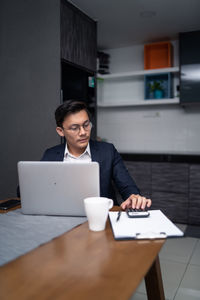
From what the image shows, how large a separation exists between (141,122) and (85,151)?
9.59 feet

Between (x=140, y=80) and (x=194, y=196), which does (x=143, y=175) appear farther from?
(x=140, y=80)

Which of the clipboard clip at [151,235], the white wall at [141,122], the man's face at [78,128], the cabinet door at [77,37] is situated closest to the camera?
the clipboard clip at [151,235]

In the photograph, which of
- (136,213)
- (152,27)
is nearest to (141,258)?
(136,213)

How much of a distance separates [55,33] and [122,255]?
9.28 feet

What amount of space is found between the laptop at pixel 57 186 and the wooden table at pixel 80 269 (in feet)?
0.82

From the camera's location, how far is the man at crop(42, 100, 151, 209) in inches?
77.3

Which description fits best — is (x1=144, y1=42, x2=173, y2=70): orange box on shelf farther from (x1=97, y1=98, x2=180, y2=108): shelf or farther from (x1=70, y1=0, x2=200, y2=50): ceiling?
(x1=97, y1=98, x2=180, y2=108): shelf

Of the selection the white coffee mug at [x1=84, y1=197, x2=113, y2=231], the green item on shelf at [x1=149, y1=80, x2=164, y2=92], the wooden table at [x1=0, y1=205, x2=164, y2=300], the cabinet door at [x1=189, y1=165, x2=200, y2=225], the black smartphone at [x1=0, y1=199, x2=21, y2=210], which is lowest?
the cabinet door at [x1=189, y1=165, x2=200, y2=225]

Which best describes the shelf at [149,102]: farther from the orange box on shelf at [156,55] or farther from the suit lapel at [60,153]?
the suit lapel at [60,153]

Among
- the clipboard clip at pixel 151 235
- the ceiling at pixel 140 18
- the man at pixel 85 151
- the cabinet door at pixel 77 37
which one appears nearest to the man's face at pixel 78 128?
the man at pixel 85 151

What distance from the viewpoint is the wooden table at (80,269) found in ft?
2.42

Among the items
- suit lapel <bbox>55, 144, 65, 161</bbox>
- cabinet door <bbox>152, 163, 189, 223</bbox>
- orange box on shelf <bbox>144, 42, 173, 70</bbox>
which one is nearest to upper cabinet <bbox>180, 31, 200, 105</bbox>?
orange box on shelf <bbox>144, 42, 173, 70</bbox>

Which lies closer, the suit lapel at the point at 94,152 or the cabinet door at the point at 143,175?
the suit lapel at the point at 94,152

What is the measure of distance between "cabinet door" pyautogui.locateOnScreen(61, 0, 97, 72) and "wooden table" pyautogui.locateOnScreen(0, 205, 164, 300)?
2.60 metres
